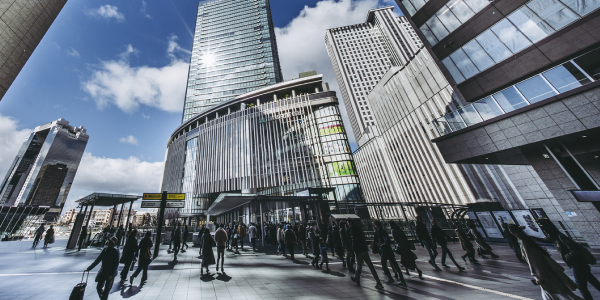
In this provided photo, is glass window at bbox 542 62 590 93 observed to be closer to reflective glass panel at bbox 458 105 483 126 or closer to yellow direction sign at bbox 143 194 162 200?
reflective glass panel at bbox 458 105 483 126

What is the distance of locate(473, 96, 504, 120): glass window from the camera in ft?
36.7

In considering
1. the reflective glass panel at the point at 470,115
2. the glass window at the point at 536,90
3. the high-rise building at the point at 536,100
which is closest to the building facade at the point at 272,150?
the high-rise building at the point at 536,100

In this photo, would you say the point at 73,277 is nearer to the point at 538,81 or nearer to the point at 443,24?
the point at 538,81

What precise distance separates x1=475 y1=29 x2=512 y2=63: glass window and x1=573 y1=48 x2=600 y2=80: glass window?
3068 mm

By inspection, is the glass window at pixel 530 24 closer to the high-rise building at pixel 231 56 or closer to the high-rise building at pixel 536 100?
the high-rise building at pixel 536 100

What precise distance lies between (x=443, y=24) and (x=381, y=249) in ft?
61.7

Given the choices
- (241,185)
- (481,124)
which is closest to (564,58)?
(481,124)

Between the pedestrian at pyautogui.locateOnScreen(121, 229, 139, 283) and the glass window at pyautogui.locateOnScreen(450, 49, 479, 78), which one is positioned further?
the glass window at pyautogui.locateOnScreen(450, 49, 479, 78)

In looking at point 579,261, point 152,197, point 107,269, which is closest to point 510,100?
point 579,261

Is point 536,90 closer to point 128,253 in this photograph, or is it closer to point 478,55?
point 478,55

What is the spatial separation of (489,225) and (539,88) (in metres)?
8.67

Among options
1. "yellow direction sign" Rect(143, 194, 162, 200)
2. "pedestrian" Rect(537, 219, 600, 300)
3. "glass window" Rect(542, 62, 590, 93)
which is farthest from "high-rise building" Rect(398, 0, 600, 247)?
"yellow direction sign" Rect(143, 194, 162, 200)

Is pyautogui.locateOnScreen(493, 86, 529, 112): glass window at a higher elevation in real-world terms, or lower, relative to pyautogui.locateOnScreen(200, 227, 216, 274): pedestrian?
higher

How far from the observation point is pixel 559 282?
3.18m
